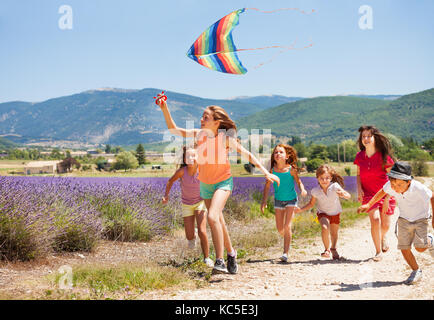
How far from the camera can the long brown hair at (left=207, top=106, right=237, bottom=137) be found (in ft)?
17.0

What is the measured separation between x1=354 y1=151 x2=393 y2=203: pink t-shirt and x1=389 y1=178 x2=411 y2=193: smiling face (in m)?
1.62

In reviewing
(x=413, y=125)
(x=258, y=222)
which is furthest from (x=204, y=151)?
(x=413, y=125)

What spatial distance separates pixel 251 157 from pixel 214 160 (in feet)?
1.47

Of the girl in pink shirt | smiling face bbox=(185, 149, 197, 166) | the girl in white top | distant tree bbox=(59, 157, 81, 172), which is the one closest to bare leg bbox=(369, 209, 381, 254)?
the girl in pink shirt

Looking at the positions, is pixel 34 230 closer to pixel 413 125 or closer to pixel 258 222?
pixel 258 222

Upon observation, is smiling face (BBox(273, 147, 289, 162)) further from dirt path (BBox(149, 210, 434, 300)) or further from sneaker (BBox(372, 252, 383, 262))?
sneaker (BBox(372, 252, 383, 262))

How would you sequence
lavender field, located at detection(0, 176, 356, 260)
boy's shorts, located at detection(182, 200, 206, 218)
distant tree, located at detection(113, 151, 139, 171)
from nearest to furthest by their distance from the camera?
lavender field, located at detection(0, 176, 356, 260) → boy's shorts, located at detection(182, 200, 206, 218) → distant tree, located at detection(113, 151, 139, 171)

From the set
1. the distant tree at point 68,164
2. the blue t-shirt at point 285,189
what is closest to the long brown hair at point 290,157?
the blue t-shirt at point 285,189

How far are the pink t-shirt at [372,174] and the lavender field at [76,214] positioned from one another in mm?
3777

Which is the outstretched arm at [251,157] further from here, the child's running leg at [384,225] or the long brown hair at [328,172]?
the child's running leg at [384,225]

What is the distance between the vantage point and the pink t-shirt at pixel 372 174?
6.26 m

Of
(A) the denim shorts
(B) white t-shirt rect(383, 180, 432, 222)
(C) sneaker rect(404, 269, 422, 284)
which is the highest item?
(B) white t-shirt rect(383, 180, 432, 222)

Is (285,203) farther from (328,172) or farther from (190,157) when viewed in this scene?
(190,157)
